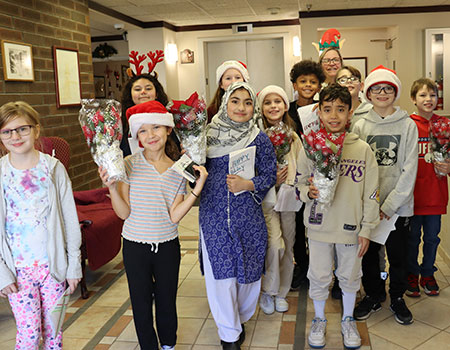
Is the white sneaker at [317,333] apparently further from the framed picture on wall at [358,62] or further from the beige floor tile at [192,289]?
the framed picture on wall at [358,62]

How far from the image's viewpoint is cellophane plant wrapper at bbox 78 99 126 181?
6.04ft

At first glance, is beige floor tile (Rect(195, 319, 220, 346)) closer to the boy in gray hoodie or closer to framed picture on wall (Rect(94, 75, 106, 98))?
the boy in gray hoodie

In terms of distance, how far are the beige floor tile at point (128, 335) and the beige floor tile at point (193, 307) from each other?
31cm

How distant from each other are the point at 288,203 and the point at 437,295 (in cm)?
114

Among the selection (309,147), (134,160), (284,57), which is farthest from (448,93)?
(134,160)

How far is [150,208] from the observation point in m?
2.01

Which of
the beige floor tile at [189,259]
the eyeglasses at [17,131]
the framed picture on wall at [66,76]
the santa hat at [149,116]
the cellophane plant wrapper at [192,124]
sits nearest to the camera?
the eyeglasses at [17,131]

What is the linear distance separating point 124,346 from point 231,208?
96 cm

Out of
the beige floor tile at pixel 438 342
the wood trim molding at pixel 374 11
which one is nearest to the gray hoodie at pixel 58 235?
the beige floor tile at pixel 438 342

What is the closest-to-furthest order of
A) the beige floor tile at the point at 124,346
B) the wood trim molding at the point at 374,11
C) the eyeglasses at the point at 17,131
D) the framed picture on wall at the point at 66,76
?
the eyeglasses at the point at 17,131 < the beige floor tile at the point at 124,346 < the framed picture on wall at the point at 66,76 < the wood trim molding at the point at 374,11

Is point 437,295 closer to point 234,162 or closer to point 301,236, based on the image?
point 301,236

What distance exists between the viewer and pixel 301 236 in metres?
3.10

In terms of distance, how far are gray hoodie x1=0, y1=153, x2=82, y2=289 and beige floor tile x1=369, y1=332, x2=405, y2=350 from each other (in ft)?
4.94

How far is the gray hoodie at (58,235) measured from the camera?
5.97 feet
